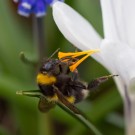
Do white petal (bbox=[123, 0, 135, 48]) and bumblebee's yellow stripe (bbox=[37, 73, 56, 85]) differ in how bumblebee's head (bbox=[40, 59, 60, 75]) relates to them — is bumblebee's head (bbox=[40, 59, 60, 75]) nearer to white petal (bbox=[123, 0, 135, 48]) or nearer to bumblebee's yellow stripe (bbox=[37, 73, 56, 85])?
bumblebee's yellow stripe (bbox=[37, 73, 56, 85])

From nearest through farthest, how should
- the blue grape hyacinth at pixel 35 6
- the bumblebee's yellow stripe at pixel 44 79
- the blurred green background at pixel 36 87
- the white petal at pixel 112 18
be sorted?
the bumblebee's yellow stripe at pixel 44 79
the white petal at pixel 112 18
the blue grape hyacinth at pixel 35 6
the blurred green background at pixel 36 87

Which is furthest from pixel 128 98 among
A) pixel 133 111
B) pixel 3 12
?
pixel 3 12

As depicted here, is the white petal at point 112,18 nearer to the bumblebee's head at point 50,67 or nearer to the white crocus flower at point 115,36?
the white crocus flower at point 115,36

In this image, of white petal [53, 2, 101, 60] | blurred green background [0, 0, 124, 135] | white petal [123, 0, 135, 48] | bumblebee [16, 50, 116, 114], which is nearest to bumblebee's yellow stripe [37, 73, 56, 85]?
bumblebee [16, 50, 116, 114]

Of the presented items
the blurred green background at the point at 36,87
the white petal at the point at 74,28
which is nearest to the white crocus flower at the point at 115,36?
the white petal at the point at 74,28

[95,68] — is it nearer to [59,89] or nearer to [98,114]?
[98,114]
